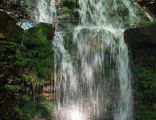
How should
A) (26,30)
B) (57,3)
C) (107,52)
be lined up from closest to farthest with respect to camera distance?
(26,30), (107,52), (57,3)

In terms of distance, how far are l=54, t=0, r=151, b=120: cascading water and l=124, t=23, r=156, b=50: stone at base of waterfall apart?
19 cm

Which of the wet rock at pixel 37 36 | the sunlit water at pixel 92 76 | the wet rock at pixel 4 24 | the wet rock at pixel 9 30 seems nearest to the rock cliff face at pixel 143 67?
the sunlit water at pixel 92 76

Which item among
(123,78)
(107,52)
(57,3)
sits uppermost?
(57,3)

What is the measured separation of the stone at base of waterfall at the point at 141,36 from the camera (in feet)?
32.8

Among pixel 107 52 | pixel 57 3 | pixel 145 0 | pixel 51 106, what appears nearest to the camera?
pixel 51 106

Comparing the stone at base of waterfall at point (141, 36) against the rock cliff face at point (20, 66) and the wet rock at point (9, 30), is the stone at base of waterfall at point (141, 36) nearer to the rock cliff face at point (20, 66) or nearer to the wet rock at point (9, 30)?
the rock cliff face at point (20, 66)

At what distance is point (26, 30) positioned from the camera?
9.19m

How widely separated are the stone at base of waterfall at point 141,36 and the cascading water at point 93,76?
19cm

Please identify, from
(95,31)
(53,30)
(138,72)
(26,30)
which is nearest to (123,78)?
(138,72)

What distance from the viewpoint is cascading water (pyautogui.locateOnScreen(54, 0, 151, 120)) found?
936cm

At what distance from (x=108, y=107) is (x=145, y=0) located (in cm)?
489

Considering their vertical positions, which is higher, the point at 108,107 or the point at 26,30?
the point at 26,30

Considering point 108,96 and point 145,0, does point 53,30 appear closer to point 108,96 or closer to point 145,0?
point 108,96

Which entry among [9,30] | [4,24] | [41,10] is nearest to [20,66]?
[9,30]
